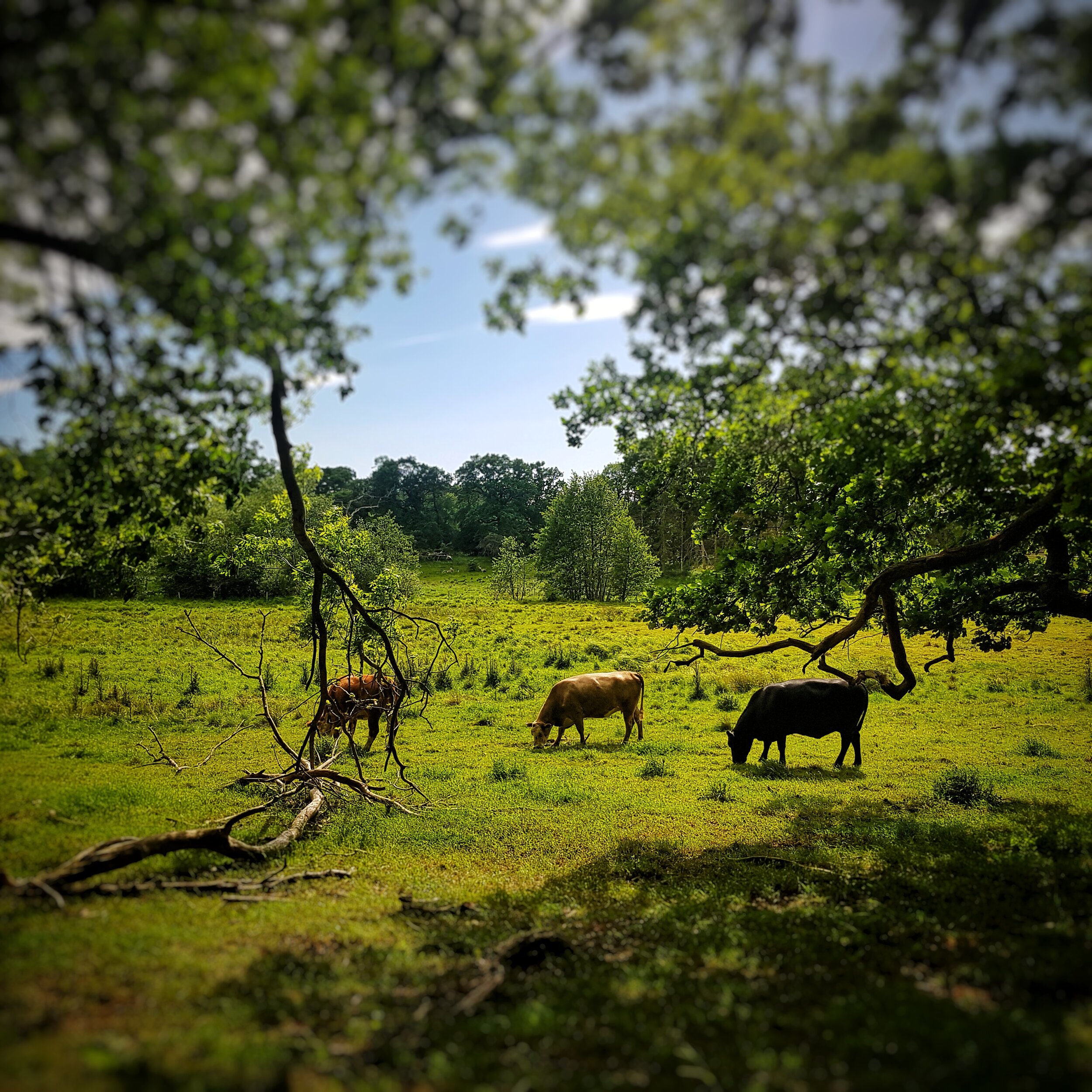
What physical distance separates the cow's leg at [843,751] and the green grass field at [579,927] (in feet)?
1.02

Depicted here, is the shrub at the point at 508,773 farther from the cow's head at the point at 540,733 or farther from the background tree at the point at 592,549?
the background tree at the point at 592,549

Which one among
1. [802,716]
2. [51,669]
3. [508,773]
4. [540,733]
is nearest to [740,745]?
[802,716]

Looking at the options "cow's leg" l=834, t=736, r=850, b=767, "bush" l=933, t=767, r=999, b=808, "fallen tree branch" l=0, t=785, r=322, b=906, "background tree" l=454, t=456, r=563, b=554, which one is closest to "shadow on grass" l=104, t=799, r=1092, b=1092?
"fallen tree branch" l=0, t=785, r=322, b=906

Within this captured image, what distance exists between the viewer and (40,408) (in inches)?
237

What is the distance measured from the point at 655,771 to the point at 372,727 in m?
7.40

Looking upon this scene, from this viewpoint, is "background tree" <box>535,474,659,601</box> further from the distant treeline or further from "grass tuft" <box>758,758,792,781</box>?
"grass tuft" <box>758,758,792,781</box>

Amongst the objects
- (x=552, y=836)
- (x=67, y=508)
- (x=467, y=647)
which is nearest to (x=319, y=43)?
(x=67, y=508)

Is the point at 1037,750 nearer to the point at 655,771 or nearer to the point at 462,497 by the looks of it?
the point at 655,771

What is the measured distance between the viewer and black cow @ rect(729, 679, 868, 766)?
51.9 feet

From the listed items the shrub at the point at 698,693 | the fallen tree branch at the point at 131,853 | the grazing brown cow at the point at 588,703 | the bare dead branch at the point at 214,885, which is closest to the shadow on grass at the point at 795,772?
the grazing brown cow at the point at 588,703

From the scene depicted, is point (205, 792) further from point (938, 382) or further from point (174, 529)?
point (938, 382)

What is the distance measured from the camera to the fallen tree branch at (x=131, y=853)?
229 inches

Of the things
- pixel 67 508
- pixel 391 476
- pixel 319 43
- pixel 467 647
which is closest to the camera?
pixel 319 43

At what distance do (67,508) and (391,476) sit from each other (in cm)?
10750
